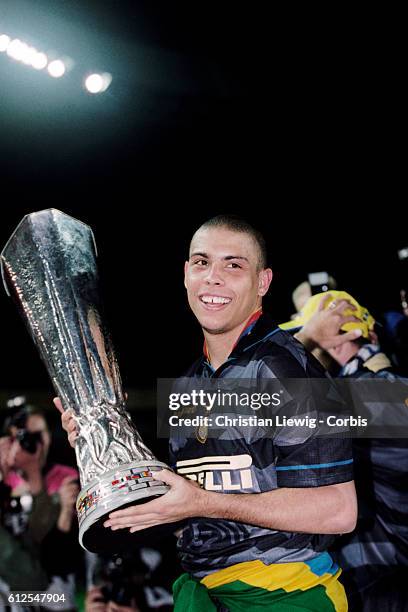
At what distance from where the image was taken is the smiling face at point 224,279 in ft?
6.10

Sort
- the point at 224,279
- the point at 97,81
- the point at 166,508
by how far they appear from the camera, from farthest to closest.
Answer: the point at 97,81 < the point at 224,279 < the point at 166,508

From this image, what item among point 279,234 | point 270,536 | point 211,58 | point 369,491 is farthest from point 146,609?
point 211,58

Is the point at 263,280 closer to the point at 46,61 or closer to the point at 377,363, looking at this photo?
the point at 377,363

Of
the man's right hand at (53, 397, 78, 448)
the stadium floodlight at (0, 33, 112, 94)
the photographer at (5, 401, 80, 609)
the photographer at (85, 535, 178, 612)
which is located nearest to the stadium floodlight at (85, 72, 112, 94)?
the stadium floodlight at (0, 33, 112, 94)

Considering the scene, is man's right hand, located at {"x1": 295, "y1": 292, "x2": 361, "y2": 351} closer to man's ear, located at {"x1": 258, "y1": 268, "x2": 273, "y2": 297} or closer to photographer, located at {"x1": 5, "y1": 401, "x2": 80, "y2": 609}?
man's ear, located at {"x1": 258, "y1": 268, "x2": 273, "y2": 297}

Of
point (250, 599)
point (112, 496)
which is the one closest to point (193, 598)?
point (250, 599)

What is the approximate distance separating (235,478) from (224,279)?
0.66 metres

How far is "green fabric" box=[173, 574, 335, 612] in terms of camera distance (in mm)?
1529

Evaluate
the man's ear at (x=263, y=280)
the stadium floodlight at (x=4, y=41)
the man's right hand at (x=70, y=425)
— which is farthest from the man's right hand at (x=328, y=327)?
the stadium floodlight at (x=4, y=41)

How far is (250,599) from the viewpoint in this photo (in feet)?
5.12

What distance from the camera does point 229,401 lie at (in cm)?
176

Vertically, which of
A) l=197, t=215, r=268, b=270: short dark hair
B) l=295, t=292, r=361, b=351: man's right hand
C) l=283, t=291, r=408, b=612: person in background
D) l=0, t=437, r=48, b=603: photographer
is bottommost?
l=0, t=437, r=48, b=603: photographer

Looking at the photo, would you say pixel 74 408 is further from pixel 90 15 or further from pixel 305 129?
pixel 305 129

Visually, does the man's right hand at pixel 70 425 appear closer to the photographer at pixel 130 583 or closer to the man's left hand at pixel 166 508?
the man's left hand at pixel 166 508
